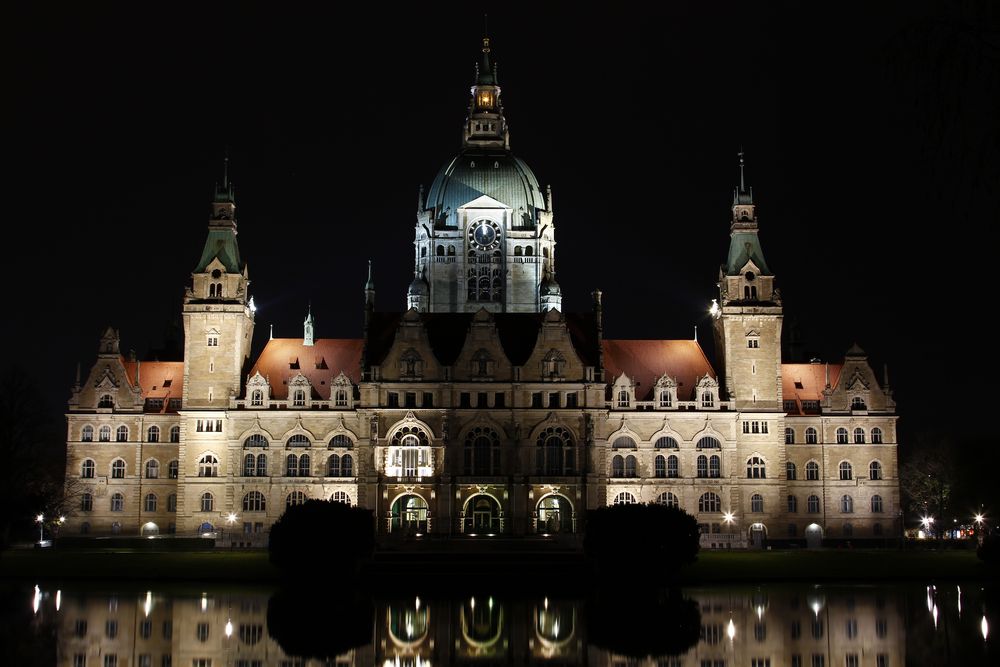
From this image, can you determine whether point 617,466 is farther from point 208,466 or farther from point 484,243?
point 484,243

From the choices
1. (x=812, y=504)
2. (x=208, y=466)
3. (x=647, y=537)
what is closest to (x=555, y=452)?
(x=812, y=504)

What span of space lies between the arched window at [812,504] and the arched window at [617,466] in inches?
572

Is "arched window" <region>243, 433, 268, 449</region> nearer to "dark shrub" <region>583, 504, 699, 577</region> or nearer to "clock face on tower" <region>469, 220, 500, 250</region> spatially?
"clock face on tower" <region>469, 220, 500, 250</region>

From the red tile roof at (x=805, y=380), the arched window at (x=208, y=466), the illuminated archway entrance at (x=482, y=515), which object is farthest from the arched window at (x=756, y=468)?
the arched window at (x=208, y=466)

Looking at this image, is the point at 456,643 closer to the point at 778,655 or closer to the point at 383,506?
the point at 778,655

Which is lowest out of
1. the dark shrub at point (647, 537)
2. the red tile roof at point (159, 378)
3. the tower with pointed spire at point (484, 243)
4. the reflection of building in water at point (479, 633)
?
the reflection of building in water at point (479, 633)

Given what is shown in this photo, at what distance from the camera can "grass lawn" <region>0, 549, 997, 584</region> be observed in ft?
221

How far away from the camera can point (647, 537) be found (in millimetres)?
64438

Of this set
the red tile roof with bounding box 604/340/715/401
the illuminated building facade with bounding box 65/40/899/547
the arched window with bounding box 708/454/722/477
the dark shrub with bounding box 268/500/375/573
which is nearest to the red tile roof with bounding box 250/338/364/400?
the illuminated building facade with bounding box 65/40/899/547

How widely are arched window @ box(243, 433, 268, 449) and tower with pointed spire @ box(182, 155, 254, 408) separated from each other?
10.9ft

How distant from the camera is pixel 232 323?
104 m

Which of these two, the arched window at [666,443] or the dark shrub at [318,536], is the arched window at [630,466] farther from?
the dark shrub at [318,536]

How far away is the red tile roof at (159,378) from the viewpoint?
348 ft

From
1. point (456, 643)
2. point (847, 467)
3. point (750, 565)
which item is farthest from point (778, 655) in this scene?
point (847, 467)
